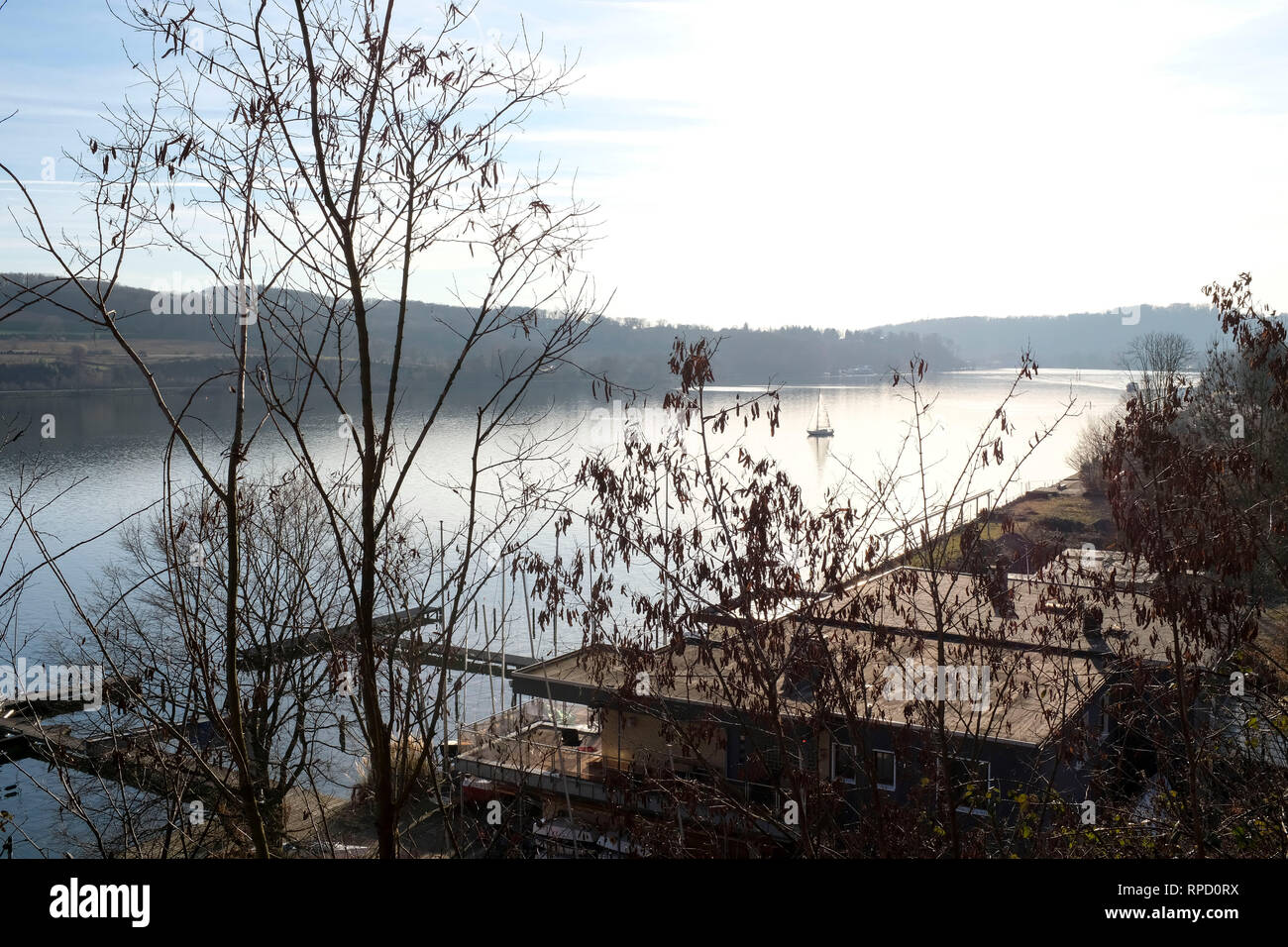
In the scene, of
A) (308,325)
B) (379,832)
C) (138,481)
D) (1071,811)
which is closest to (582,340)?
(308,325)

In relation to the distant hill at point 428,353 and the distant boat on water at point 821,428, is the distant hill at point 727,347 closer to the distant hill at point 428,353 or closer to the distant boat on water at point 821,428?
the distant hill at point 428,353

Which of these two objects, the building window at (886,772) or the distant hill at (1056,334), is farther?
the distant hill at (1056,334)

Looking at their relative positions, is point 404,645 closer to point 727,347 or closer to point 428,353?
point 727,347

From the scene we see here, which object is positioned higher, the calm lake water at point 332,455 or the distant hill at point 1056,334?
the distant hill at point 1056,334

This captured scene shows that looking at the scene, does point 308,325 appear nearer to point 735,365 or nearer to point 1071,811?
point 1071,811

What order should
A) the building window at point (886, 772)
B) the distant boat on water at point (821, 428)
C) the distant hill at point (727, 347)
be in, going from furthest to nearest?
the distant hill at point (727, 347) < the distant boat on water at point (821, 428) < the building window at point (886, 772)

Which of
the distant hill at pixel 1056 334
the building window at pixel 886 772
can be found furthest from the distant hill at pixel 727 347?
the building window at pixel 886 772

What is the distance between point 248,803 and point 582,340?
210 cm

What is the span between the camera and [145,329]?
49.2 metres

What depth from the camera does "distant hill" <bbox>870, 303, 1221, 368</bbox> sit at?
1103 inches

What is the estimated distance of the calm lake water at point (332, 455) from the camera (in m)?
22.5

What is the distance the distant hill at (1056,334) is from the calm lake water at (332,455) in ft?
4.28

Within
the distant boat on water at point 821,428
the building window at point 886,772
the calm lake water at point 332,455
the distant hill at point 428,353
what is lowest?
the building window at point 886,772
